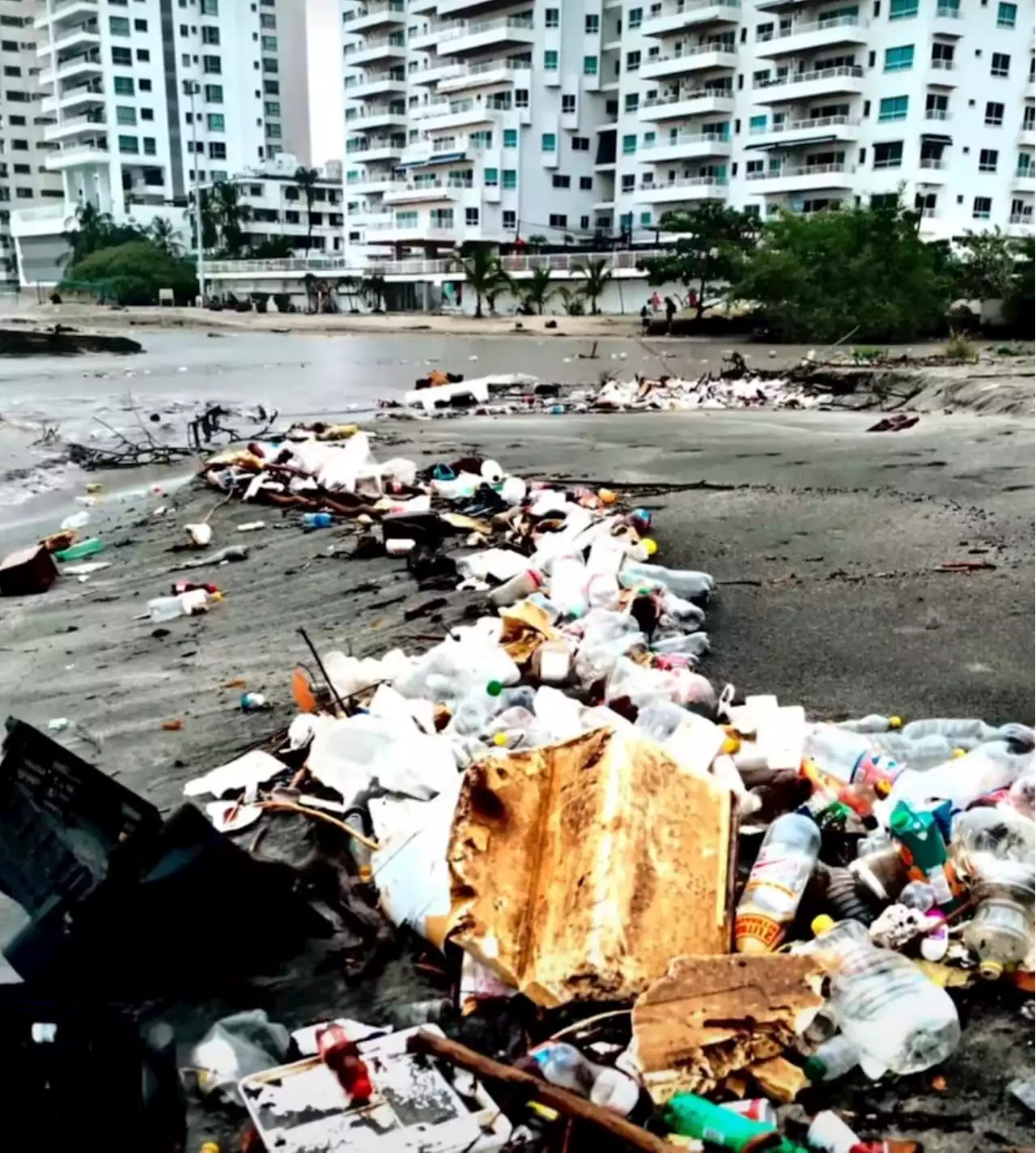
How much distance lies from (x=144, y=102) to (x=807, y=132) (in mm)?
52152

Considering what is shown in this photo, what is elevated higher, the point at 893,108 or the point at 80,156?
the point at 80,156

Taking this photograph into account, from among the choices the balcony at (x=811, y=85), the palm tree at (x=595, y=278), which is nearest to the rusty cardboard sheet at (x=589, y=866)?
the palm tree at (x=595, y=278)

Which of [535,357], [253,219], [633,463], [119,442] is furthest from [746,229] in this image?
[253,219]

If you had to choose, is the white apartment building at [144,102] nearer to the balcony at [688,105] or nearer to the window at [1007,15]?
the balcony at [688,105]

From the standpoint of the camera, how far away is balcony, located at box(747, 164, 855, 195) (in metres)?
44.4

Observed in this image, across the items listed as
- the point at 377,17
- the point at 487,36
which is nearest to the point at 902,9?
the point at 487,36

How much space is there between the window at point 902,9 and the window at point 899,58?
1151 millimetres

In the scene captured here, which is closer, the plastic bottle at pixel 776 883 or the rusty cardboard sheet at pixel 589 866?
the rusty cardboard sheet at pixel 589 866

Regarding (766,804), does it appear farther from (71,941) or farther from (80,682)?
(80,682)

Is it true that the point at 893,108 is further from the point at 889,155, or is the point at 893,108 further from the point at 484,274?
the point at 484,274

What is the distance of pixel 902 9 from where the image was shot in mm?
43094

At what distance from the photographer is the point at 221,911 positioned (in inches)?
90.3

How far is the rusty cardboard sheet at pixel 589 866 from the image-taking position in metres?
2.04

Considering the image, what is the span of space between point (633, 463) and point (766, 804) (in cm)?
547
